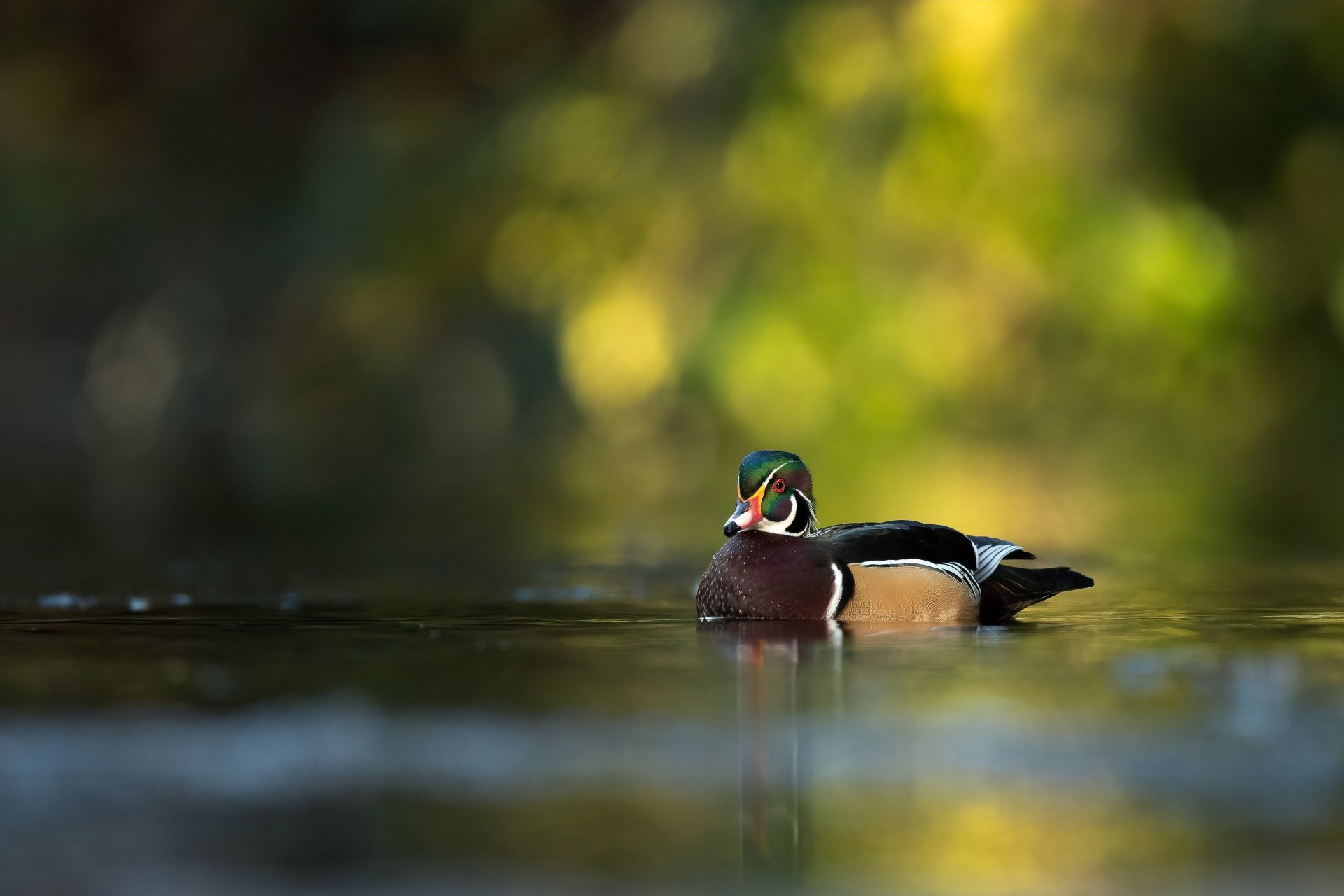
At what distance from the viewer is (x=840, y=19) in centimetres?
1683

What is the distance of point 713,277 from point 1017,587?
10007mm

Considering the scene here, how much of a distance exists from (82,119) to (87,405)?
10.1 feet

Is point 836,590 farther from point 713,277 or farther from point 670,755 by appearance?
point 713,277

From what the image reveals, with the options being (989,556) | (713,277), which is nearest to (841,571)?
(989,556)

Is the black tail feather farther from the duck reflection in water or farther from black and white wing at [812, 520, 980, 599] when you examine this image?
the duck reflection in water

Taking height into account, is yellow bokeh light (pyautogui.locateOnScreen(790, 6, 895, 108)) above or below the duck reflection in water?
above

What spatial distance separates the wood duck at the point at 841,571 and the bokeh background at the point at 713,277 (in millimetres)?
3528

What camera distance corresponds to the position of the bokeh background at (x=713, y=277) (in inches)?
622

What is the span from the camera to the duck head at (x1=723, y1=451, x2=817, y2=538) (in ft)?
25.4

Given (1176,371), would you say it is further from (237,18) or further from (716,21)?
(237,18)

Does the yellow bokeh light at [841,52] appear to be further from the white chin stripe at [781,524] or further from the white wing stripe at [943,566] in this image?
the white wing stripe at [943,566]

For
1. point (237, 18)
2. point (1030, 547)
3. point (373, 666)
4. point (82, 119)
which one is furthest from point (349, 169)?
point (373, 666)

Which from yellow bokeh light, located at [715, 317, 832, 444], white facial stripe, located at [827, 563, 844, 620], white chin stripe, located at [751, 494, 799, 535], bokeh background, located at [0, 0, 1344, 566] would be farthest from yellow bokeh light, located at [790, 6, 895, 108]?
white facial stripe, located at [827, 563, 844, 620]

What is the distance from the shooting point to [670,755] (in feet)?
16.4
